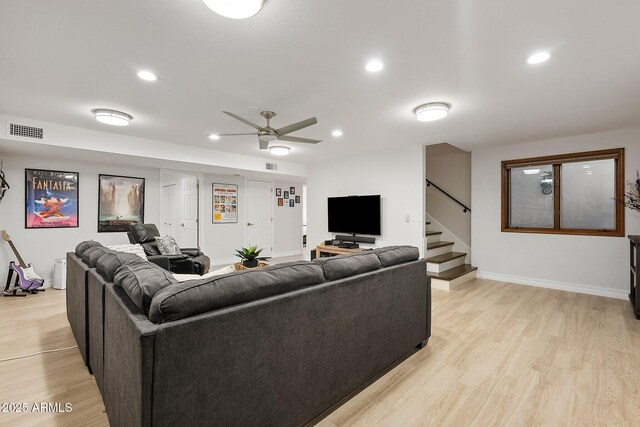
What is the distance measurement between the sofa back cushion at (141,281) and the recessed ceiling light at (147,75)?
1.66m

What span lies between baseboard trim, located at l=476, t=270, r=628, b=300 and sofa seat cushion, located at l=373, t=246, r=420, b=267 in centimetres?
344

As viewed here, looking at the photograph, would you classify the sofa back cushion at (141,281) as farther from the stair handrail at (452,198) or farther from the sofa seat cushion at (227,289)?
the stair handrail at (452,198)

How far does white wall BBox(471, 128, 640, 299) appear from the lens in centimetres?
402

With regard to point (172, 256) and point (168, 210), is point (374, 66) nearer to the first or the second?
point (172, 256)

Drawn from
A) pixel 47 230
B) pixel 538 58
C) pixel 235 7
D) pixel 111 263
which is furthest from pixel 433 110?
pixel 47 230

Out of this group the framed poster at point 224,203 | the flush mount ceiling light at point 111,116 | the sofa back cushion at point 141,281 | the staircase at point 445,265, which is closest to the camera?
the sofa back cushion at point 141,281

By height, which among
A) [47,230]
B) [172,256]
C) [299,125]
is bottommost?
[172,256]

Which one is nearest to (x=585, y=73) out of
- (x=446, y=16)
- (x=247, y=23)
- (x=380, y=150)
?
(x=446, y=16)

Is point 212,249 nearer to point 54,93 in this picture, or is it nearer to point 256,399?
point 54,93

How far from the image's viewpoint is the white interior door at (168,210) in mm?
5832

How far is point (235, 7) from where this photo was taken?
1496mm

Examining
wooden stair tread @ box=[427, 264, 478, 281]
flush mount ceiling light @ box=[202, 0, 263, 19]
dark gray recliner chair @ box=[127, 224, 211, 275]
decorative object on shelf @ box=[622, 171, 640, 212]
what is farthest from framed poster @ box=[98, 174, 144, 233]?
decorative object on shelf @ box=[622, 171, 640, 212]

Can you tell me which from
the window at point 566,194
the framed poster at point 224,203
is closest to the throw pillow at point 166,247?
the framed poster at point 224,203

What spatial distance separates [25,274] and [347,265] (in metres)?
4.94
